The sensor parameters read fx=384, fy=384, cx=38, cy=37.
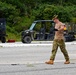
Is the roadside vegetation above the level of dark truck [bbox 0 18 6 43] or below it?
below

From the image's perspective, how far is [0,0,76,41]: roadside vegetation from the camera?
48.3 metres

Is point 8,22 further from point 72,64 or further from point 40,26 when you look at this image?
point 72,64

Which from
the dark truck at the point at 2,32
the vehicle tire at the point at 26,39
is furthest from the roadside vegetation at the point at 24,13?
the vehicle tire at the point at 26,39

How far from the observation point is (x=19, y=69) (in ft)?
43.6

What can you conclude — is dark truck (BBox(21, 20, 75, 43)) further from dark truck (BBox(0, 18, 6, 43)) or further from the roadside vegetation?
the roadside vegetation

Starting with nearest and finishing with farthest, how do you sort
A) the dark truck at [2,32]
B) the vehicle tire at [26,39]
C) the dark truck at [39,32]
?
the vehicle tire at [26,39]
the dark truck at [39,32]
the dark truck at [2,32]

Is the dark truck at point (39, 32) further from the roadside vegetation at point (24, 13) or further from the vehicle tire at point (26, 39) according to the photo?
the roadside vegetation at point (24, 13)

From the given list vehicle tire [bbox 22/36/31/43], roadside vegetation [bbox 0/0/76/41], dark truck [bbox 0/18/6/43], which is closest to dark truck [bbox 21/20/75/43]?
vehicle tire [bbox 22/36/31/43]

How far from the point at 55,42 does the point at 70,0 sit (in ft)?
155

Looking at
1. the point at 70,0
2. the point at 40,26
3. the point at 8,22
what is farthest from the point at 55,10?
the point at 40,26

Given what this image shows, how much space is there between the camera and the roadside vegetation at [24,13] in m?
48.3

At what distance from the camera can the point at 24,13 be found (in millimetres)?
52594

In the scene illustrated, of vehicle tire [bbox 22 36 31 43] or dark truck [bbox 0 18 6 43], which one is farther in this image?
dark truck [bbox 0 18 6 43]

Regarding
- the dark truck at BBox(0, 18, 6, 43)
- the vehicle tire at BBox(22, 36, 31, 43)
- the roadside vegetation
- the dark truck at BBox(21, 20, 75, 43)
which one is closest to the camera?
the vehicle tire at BBox(22, 36, 31, 43)
